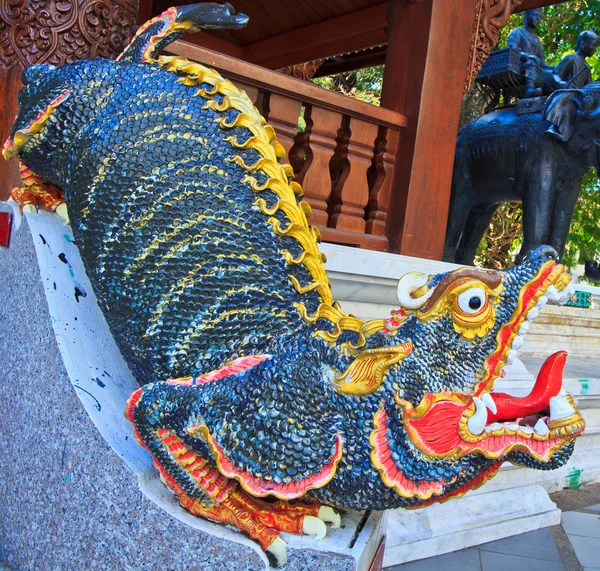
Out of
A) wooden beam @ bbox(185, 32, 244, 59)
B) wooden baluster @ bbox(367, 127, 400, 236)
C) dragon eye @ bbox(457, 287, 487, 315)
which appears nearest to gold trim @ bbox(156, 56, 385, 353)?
dragon eye @ bbox(457, 287, 487, 315)

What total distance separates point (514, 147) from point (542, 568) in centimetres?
344

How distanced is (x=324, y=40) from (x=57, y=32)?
11.3 feet

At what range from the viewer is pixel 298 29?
555 centimetres

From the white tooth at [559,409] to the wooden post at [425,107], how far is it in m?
1.71

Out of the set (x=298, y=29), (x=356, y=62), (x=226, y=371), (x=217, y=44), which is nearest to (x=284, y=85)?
(x=226, y=371)

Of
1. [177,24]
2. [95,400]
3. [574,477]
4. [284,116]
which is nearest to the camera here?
[95,400]

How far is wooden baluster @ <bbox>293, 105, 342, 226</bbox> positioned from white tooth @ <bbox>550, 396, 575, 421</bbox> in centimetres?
165

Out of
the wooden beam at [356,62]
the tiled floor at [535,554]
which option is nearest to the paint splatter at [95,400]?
the tiled floor at [535,554]

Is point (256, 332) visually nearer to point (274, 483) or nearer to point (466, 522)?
point (274, 483)

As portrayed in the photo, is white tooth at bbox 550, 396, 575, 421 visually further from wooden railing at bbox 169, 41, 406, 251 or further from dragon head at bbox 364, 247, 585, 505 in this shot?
wooden railing at bbox 169, 41, 406, 251

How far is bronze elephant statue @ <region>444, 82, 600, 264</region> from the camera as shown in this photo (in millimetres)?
4836

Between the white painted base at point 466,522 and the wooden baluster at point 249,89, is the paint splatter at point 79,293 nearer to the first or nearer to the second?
the wooden baluster at point 249,89

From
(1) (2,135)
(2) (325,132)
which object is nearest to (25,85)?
(1) (2,135)

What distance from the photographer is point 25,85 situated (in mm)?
1924
